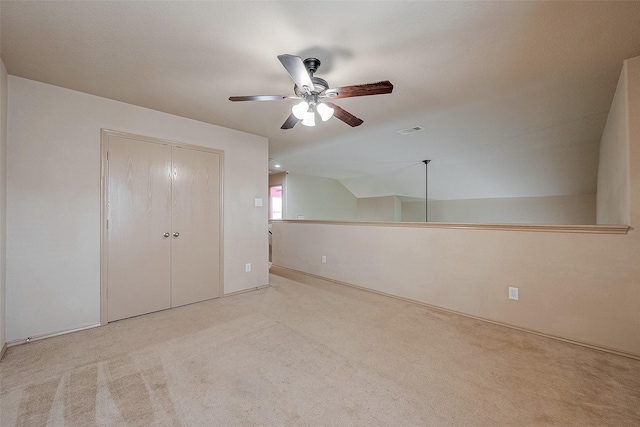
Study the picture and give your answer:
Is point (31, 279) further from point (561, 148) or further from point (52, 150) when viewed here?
point (561, 148)

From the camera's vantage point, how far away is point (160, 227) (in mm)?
3021

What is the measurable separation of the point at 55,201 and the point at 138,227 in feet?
2.27

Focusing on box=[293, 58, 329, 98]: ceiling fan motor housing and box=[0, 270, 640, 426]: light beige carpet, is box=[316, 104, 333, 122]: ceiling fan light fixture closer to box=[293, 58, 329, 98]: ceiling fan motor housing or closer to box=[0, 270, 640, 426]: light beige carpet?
box=[293, 58, 329, 98]: ceiling fan motor housing

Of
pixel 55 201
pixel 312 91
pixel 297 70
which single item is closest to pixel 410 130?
pixel 312 91

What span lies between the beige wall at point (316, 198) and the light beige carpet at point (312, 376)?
14.2 feet

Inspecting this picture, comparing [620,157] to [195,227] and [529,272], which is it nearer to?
[529,272]

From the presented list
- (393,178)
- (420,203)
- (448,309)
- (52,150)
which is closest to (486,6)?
(448,309)

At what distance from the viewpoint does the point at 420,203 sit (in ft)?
25.4

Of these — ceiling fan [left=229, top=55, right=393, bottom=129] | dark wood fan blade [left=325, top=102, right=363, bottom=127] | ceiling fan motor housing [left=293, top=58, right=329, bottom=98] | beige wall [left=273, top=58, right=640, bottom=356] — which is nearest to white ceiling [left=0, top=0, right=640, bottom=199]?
ceiling fan motor housing [left=293, top=58, right=329, bottom=98]

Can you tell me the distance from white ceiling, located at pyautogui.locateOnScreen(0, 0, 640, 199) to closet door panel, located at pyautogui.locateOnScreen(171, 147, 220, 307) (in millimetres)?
595

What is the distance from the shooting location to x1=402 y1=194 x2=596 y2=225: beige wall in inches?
206

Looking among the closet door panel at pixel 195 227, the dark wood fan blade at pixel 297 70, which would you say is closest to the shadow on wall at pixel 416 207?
the closet door panel at pixel 195 227

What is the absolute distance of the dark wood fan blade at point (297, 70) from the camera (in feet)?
4.97

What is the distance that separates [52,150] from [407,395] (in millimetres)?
3507
